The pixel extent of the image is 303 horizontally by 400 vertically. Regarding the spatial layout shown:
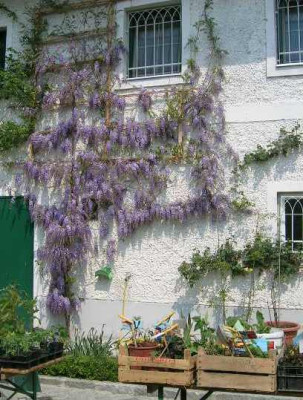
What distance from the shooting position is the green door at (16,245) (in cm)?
945

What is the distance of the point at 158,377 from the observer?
4.87m

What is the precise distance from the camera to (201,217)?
28.0 ft

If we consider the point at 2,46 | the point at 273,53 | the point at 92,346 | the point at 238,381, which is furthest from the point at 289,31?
the point at 238,381

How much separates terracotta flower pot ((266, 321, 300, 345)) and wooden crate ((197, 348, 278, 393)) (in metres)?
2.55

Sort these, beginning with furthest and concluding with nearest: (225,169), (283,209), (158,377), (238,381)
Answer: (225,169) < (283,209) < (158,377) < (238,381)

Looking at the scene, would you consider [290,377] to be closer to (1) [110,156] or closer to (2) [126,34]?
(1) [110,156]

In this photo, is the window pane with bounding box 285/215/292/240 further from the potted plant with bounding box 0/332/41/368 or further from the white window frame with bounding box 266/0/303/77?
the potted plant with bounding box 0/332/41/368

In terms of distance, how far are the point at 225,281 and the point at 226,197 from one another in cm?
114

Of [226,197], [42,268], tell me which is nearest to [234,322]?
[226,197]

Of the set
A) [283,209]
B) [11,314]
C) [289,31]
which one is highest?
[289,31]

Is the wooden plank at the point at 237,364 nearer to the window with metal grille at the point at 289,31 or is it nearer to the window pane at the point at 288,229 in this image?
the window pane at the point at 288,229

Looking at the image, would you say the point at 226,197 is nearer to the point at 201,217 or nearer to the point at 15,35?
the point at 201,217

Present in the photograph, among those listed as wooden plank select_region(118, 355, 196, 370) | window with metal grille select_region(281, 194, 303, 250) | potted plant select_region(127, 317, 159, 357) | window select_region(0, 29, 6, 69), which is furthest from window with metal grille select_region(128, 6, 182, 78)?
wooden plank select_region(118, 355, 196, 370)

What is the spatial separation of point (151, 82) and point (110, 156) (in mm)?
1253
